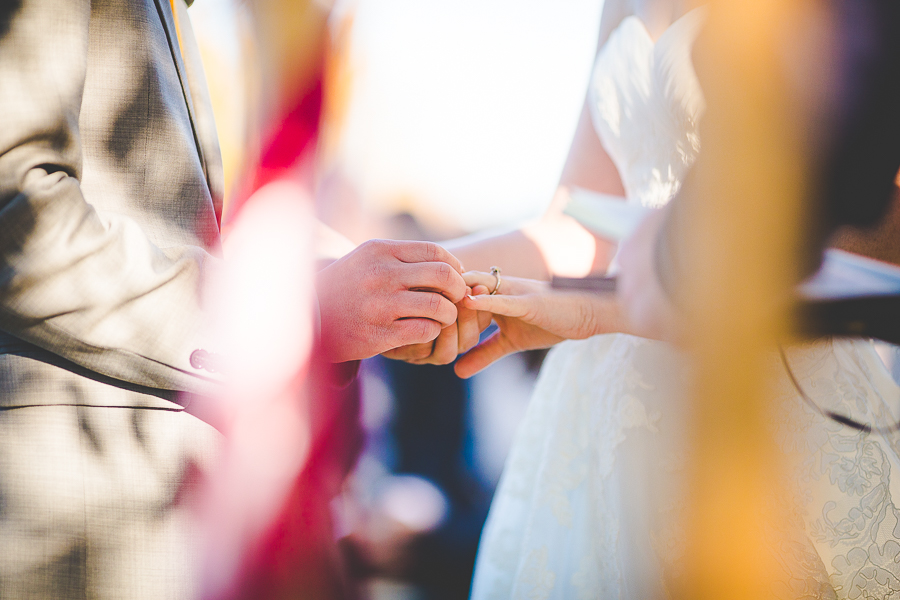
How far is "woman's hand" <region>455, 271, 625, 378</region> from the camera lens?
694 millimetres

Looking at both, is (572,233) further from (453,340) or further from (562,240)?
(453,340)

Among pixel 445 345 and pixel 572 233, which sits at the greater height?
pixel 572 233

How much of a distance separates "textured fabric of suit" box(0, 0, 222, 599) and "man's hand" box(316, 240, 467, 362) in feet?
0.56

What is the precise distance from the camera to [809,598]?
0.52m

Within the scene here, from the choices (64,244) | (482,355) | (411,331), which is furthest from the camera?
(482,355)

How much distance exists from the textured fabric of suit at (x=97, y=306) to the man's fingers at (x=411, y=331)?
227 mm

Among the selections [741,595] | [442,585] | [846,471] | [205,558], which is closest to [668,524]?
[741,595]

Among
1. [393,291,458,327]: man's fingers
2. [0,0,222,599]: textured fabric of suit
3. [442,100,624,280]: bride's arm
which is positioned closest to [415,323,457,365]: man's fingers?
[393,291,458,327]: man's fingers

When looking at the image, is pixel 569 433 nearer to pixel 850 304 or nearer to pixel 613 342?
pixel 613 342

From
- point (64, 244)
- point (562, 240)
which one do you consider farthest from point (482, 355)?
point (64, 244)

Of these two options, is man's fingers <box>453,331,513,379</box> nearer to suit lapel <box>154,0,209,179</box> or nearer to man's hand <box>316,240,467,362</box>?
man's hand <box>316,240,467,362</box>

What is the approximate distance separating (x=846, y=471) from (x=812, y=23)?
529 millimetres

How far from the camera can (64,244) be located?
369 mm

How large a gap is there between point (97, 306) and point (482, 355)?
58cm
